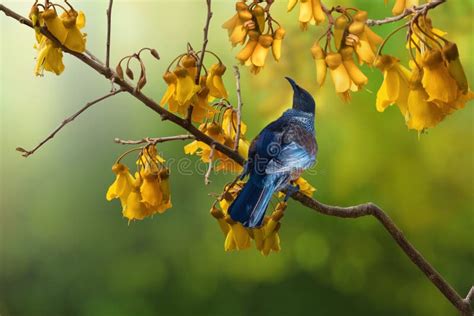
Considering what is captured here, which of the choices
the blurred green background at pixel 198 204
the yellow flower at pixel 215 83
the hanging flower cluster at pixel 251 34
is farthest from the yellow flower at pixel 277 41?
the blurred green background at pixel 198 204

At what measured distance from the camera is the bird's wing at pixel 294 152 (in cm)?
89

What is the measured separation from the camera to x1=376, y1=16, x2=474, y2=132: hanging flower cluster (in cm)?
71

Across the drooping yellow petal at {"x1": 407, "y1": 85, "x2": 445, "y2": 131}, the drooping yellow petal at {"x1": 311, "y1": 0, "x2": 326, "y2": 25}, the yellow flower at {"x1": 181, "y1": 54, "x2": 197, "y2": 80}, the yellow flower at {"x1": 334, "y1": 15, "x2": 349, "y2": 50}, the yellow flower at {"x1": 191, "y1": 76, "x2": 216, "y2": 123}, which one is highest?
the drooping yellow petal at {"x1": 311, "y1": 0, "x2": 326, "y2": 25}

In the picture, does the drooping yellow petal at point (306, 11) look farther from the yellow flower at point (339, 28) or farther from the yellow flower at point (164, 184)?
the yellow flower at point (164, 184)

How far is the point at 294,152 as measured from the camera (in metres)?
0.92

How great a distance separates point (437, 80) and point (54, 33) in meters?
0.49

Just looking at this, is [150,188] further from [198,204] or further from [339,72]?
[198,204]

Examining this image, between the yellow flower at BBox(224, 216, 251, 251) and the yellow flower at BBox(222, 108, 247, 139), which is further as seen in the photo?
the yellow flower at BBox(222, 108, 247, 139)

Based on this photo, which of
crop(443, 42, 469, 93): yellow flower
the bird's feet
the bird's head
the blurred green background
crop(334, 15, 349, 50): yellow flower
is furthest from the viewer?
the blurred green background

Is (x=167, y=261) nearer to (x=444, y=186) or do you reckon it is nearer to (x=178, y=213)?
(x=178, y=213)

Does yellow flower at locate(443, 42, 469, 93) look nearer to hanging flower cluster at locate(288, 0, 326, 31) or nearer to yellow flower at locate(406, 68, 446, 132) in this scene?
yellow flower at locate(406, 68, 446, 132)

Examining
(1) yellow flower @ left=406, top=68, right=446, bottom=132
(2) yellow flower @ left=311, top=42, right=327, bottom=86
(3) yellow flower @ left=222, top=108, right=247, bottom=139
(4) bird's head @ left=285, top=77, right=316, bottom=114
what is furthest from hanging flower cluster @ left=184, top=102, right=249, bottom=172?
(1) yellow flower @ left=406, top=68, right=446, bottom=132

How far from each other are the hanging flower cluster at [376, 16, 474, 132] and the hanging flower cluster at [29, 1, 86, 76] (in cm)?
40

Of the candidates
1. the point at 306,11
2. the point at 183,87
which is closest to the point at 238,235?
the point at 183,87
